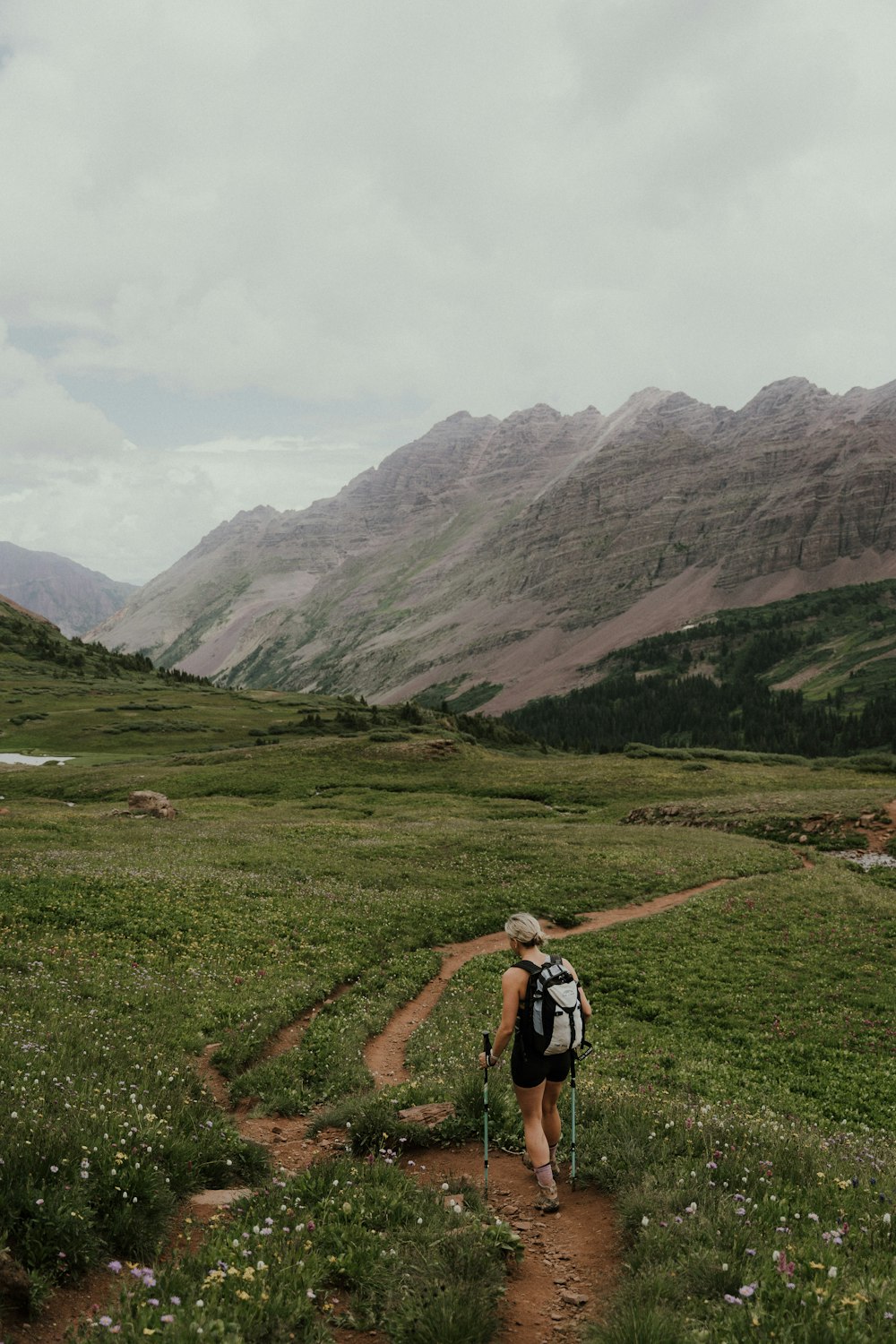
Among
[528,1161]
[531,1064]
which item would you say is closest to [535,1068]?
[531,1064]

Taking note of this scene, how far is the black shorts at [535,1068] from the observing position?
10756mm

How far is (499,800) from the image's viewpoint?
78188 mm

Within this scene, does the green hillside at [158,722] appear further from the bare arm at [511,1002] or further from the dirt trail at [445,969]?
the bare arm at [511,1002]

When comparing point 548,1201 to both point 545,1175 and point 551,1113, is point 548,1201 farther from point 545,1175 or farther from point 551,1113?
point 551,1113

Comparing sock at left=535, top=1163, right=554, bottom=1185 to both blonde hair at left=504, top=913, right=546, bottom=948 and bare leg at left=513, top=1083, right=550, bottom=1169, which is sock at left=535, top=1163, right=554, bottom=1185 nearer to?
bare leg at left=513, top=1083, right=550, bottom=1169

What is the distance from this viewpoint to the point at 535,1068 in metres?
10.8

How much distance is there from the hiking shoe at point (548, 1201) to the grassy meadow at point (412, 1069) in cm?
76

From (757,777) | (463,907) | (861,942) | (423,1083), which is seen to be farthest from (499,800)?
(423,1083)

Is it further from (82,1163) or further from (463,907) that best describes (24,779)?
(82,1163)

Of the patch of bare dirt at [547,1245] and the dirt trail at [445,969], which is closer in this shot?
the patch of bare dirt at [547,1245]

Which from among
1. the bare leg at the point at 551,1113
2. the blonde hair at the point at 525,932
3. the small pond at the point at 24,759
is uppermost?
the blonde hair at the point at 525,932

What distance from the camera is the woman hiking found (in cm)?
1059

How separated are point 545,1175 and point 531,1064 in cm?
146

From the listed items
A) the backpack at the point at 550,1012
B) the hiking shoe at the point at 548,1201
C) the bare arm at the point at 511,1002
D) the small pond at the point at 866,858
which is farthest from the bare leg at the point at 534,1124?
the small pond at the point at 866,858
